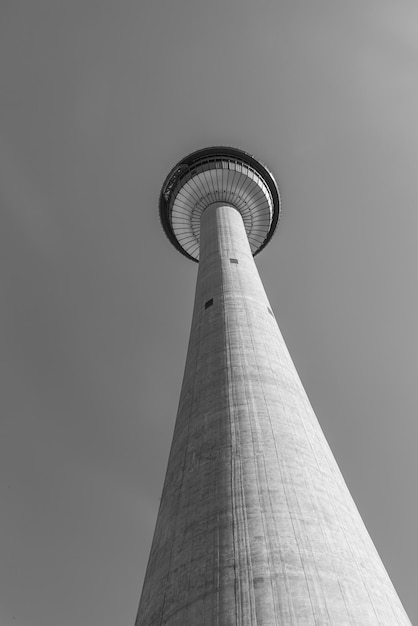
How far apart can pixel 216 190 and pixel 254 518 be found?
27095 millimetres

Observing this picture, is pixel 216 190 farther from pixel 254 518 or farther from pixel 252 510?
pixel 254 518

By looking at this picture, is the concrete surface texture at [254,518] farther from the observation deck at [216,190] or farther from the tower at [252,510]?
the observation deck at [216,190]

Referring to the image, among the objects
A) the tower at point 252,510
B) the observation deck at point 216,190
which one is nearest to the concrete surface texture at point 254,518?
the tower at point 252,510

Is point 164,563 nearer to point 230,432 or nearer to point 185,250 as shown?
point 230,432

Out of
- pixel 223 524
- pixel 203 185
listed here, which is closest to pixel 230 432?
pixel 223 524

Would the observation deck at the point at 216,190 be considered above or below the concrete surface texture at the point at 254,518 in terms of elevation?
above

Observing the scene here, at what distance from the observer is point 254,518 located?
32.1ft

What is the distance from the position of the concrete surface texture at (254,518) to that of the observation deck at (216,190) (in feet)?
63.8

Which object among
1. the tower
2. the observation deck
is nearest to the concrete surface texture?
the tower

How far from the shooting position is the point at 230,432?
12.3 meters

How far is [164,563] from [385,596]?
420 centimetres

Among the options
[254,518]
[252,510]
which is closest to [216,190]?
[252,510]

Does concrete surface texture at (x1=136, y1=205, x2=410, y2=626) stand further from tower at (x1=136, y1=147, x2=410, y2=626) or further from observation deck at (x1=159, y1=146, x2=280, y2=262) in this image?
observation deck at (x1=159, y1=146, x2=280, y2=262)

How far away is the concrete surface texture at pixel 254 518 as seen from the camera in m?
8.31
